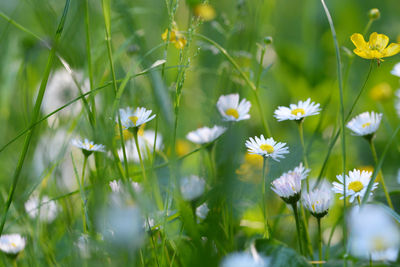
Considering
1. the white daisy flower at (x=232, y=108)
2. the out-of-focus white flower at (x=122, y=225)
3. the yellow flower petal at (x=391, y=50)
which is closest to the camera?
the out-of-focus white flower at (x=122, y=225)

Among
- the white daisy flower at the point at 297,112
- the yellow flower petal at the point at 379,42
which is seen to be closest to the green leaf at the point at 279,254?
the white daisy flower at the point at 297,112

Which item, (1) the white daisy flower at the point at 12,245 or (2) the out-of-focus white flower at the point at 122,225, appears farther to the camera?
(1) the white daisy flower at the point at 12,245

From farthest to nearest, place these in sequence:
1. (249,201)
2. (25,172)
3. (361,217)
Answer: (25,172) < (249,201) < (361,217)

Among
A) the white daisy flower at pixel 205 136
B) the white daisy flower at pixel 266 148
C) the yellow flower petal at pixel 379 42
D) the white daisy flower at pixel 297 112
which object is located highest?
the yellow flower petal at pixel 379 42

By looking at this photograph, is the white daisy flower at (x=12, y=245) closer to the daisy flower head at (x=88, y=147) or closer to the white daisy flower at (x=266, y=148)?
the daisy flower head at (x=88, y=147)

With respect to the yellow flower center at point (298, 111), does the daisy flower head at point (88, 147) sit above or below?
below

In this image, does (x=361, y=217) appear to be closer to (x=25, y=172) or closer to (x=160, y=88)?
(x=160, y=88)

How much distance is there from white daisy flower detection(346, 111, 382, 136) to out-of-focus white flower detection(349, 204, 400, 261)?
0.11m

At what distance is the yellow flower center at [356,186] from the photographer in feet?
1.85

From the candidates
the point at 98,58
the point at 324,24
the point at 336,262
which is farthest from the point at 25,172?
the point at 324,24

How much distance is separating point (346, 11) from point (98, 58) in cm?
76

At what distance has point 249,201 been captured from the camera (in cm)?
67

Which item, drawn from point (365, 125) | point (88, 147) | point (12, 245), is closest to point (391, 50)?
point (365, 125)

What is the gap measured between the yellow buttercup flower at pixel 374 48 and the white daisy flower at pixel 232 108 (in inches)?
6.7
